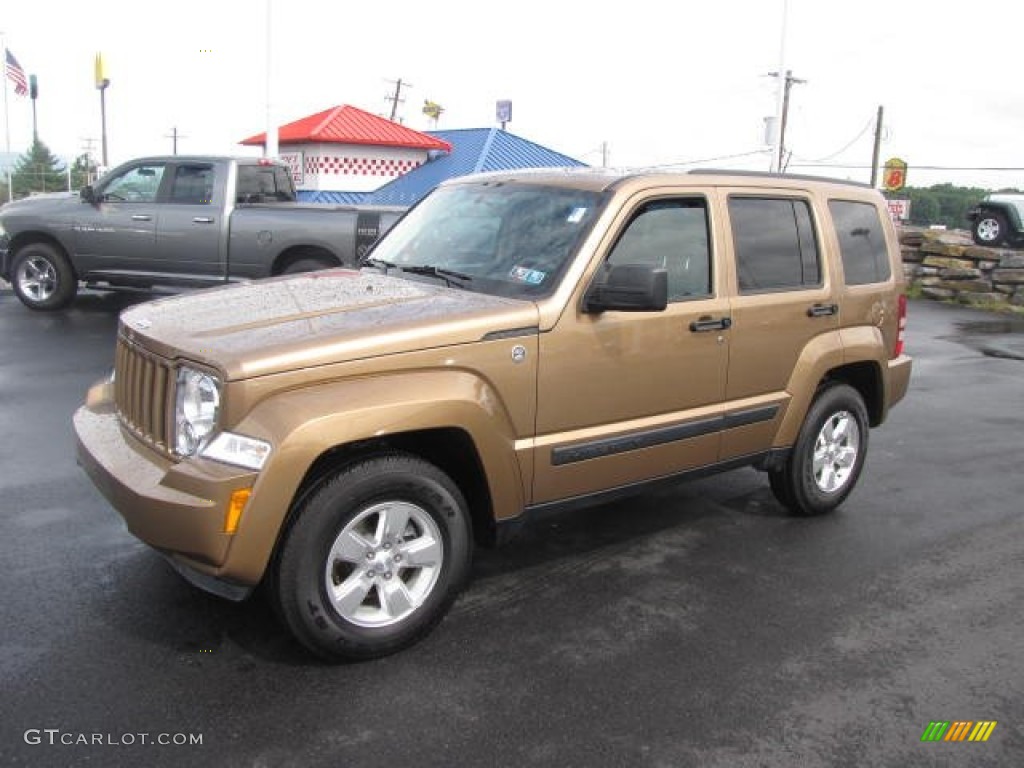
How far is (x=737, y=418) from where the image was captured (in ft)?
15.1

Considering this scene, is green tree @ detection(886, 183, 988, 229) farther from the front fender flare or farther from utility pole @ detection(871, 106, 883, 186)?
the front fender flare

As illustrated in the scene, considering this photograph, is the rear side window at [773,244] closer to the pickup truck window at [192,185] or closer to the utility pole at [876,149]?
the pickup truck window at [192,185]

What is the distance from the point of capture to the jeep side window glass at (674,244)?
4.17 m

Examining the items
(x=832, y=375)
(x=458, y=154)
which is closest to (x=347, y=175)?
(x=458, y=154)

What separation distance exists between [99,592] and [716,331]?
301 cm

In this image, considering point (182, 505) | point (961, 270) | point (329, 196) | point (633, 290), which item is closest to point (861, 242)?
point (633, 290)

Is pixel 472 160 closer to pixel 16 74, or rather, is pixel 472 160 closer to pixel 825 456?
pixel 16 74

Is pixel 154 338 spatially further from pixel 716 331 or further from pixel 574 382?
pixel 716 331

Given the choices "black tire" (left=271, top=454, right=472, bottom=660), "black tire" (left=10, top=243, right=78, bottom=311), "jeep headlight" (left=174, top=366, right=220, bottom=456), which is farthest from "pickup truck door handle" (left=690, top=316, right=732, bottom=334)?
"black tire" (left=10, top=243, right=78, bottom=311)

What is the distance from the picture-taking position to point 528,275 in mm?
3969

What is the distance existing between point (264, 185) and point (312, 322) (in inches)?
341

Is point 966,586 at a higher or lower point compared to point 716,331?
lower

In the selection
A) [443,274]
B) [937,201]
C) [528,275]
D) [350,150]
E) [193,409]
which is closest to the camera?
[193,409]

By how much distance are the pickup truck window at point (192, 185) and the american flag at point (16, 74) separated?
2348 centimetres
